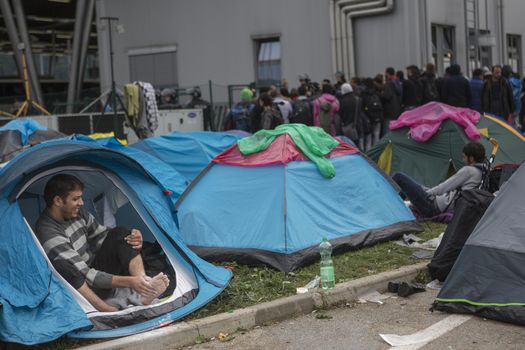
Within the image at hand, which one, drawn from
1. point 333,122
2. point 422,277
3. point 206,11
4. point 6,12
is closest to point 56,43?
point 6,12

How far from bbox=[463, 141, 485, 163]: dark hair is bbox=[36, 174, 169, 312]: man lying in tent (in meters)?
4.37

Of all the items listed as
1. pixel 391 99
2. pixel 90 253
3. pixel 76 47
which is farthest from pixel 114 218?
pixel 76 47

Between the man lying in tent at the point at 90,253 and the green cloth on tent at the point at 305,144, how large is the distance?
252 centimetres

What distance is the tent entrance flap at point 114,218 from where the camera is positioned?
583cm

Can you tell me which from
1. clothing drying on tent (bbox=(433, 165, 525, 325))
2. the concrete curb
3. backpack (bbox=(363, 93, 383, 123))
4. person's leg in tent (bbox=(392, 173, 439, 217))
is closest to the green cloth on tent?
person's leg in tent (bbox=(392, 173, 439, 217))

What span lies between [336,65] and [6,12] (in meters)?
12.5

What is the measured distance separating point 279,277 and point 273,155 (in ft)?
5.36

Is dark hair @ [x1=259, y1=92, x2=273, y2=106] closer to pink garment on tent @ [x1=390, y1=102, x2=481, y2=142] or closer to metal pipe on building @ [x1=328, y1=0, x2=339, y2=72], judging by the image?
pink garment on tent @ [x1=390, y1=102, x2=481, y2=142]

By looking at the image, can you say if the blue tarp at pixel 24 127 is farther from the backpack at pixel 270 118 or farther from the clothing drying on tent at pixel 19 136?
the backpack at pixel 270 118

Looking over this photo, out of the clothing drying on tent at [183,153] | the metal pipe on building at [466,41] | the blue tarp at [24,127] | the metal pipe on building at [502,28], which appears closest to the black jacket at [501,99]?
the clothing drying on tent at [183,153]

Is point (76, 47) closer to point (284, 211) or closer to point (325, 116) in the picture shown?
point (325, 116)

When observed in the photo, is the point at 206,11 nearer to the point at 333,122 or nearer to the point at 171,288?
the point at 333,122

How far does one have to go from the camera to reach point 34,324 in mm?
5359

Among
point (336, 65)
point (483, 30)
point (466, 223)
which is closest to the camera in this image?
point (466, 223)
